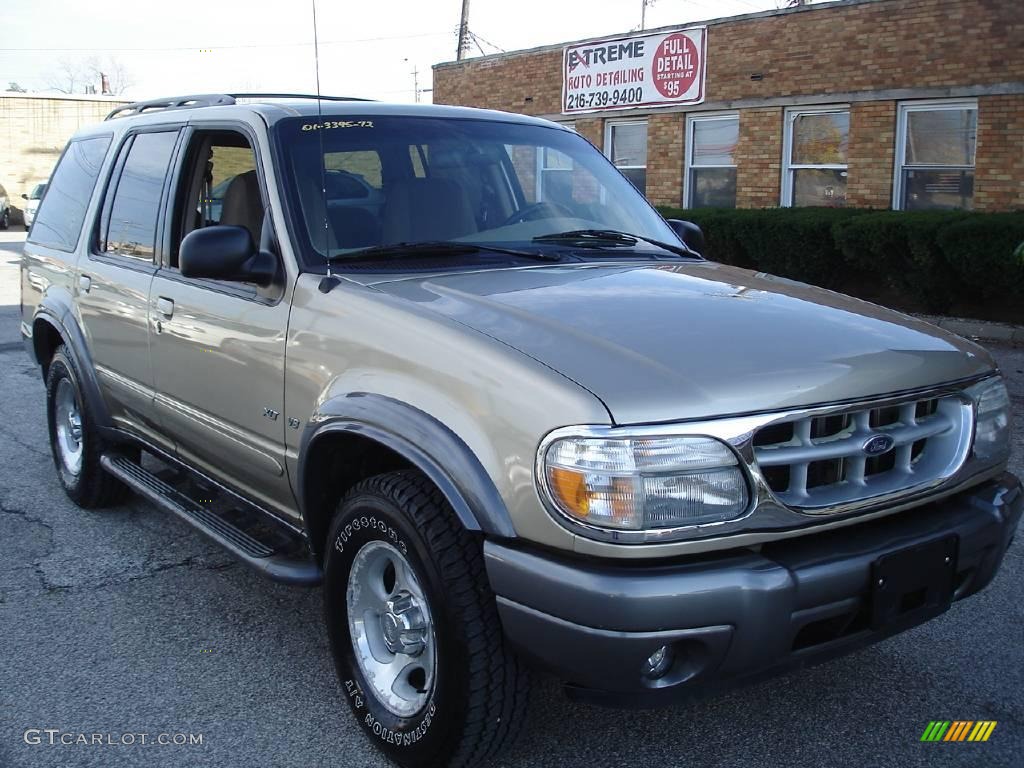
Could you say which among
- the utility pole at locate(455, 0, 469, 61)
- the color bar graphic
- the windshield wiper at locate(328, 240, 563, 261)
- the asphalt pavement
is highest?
the utility pole at locate(455, 0, 469, 61)

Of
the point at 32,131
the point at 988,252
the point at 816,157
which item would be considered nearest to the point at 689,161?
the point at 816,157

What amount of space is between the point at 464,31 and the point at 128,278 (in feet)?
104

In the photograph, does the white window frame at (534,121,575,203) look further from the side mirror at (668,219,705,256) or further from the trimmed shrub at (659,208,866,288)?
the trimmed shrub at (659,208,866,288)

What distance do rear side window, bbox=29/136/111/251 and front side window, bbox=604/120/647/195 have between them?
13.1 meters

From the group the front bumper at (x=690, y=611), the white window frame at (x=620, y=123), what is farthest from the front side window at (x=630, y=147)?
the front bumper at (x=690, y=611)

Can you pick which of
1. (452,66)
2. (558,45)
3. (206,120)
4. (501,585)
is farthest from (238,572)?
(452,66)

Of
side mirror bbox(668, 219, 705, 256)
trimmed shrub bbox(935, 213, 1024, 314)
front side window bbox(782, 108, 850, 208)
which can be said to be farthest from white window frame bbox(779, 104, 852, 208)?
side mirror bbox(668, 219, 705, 256)

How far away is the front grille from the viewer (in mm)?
2656

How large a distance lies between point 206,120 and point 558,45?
15693mm

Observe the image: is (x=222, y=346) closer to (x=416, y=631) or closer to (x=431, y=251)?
(x=431, y=251)

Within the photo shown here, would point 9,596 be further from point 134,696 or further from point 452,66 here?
point 452,66

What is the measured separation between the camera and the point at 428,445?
2.81m

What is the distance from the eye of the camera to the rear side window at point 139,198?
456cm

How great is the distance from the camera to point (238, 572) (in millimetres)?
4664
